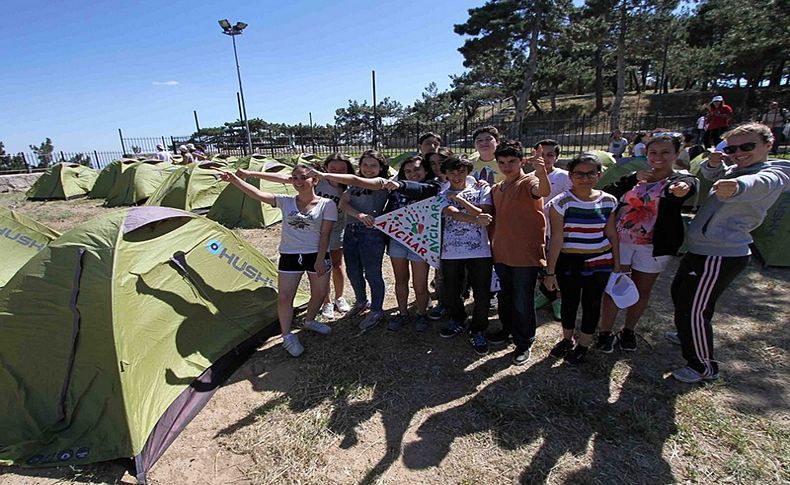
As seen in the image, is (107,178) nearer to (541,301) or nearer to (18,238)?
(18,238)

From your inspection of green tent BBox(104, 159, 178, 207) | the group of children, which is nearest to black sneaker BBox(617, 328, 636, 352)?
the group of children

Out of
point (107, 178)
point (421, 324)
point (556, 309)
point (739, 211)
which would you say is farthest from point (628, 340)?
point (107, 178)

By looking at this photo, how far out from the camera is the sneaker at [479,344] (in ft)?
11.1

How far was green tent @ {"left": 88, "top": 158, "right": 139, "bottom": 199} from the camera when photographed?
12.8 m

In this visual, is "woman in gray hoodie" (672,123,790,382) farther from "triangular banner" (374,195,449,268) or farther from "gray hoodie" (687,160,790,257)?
"triangular banner" (374,195,449,268)

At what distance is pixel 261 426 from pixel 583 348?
2.50 meters

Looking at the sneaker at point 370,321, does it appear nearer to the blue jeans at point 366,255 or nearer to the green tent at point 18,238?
the blue jeans at point 366,255

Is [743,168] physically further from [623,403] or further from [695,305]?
[623,403]

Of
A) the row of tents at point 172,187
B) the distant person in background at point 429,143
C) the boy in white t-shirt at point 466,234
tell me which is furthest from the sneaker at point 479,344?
the row of tents at point 172,187

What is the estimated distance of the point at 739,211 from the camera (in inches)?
96.3

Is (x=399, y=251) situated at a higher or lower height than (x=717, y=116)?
lower

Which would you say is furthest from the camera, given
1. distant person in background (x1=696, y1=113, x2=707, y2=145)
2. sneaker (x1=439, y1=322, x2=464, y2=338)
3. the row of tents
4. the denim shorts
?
distant person in background (x1=696, y1=113, x2=707, y2=145)

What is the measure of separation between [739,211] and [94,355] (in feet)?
13.6

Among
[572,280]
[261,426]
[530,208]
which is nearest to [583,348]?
[572,280]
